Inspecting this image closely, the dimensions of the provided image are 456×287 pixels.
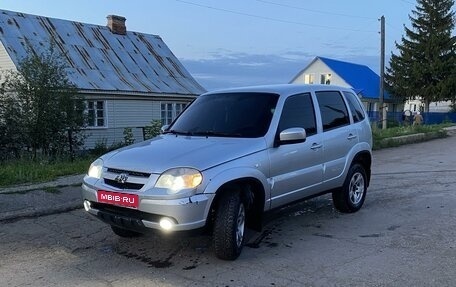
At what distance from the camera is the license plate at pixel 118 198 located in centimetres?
482

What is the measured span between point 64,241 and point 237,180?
7.70ft

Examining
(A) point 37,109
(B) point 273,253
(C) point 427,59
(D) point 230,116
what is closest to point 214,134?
(D) point 230,116

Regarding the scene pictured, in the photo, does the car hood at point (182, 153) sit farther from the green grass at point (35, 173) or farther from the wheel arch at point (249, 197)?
the green grass at point (35, 173)

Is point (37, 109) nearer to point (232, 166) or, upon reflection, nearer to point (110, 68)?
point (232, 166)

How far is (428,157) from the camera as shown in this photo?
1419 cm

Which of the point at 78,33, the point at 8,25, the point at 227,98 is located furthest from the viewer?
the point at 78,33

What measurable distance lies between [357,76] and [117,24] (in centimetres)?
3494

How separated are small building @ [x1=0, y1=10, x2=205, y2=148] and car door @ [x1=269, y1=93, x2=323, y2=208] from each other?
52.9 ft

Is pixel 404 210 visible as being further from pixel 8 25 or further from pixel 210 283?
pixel 8 25

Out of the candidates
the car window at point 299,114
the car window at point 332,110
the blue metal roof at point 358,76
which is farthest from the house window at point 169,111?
the blue metal roof at point 358,76

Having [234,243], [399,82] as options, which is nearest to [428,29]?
[399,82]

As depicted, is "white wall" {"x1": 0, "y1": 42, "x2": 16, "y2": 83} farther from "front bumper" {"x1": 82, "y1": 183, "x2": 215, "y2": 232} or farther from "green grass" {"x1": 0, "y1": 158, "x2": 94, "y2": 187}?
"front bumper" {"x1": 82, "y1": 183, "x2": 215, "y2": 232}

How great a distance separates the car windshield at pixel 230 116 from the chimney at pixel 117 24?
23782mm

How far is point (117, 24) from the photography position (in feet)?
94.8
